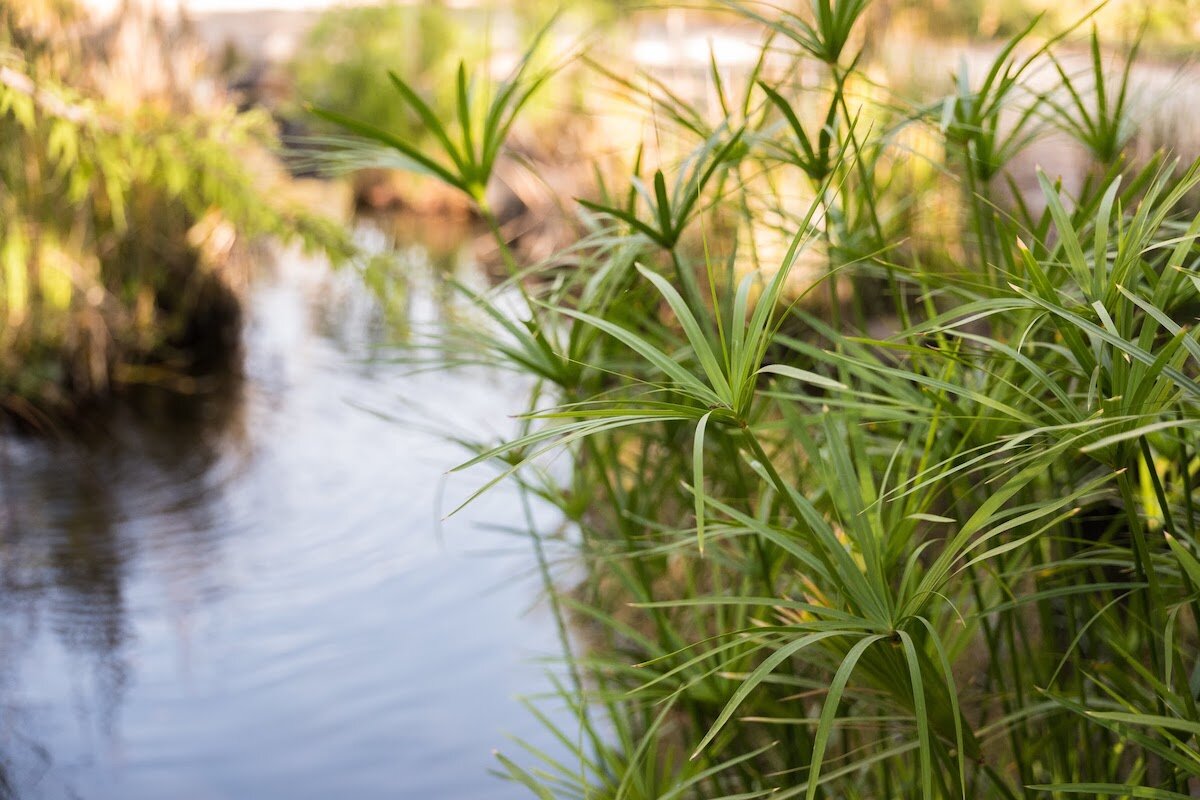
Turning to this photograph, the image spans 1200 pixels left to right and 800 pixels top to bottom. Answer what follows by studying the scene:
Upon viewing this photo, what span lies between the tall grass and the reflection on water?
1.53ft

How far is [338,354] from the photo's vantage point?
230 inches

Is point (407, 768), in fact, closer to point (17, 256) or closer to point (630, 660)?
point (630, 660)

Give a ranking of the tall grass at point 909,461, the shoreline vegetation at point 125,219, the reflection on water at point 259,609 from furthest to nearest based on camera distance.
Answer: the shoreline vegetation at point 125,219
the reflection on water at point 259,609
the tall grass at point 909,461

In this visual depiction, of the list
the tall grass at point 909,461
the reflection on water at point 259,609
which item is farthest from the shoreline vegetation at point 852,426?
the reflection on water at point 259,609

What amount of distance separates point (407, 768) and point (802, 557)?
1.84 m

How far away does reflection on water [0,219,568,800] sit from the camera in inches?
104

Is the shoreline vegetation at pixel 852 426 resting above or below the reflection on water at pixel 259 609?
above

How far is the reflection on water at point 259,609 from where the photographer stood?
2.64m

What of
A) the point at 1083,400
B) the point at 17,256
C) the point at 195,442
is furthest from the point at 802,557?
the point at 195,442

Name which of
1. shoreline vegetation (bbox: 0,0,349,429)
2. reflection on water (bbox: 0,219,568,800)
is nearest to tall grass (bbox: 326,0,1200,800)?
reflection on water (bbox: 0,219,568,800)

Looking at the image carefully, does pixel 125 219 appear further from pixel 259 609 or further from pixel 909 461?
pixel 909 461

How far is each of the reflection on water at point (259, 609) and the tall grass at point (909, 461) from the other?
467 mm

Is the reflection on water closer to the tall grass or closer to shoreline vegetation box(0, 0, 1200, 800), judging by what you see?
shoreline vegetation box(0, 0, 1200, 800)

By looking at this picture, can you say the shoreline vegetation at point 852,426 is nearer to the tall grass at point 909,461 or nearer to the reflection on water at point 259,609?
the tall grass at point 909,461
